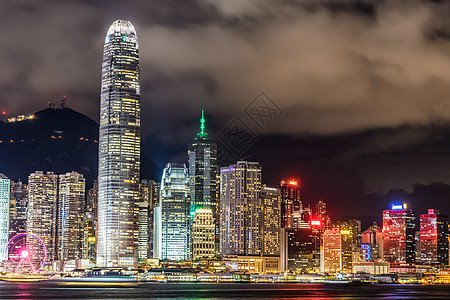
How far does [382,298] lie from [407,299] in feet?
18.3

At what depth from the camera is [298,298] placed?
155000 millimetres

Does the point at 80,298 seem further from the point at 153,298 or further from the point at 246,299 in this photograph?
the point at 246,299

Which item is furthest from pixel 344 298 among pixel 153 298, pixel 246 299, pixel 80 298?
pixel 80 298

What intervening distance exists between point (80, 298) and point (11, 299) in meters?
12.6

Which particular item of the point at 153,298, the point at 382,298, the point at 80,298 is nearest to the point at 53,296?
the point at 80,298

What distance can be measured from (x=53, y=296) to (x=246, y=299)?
38.8 metres

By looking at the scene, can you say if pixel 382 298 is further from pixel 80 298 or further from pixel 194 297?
pixel 80 298

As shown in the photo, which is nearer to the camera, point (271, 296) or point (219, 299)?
point (219, 299)

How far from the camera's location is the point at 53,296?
158625mm

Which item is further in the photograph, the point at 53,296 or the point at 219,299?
the point at 53,296

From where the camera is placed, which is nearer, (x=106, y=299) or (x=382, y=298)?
(x=106, y=299)

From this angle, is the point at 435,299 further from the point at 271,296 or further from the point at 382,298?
the point at 271,296

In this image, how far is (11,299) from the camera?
473 feet

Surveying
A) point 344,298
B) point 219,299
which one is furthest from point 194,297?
point 344,298
